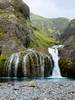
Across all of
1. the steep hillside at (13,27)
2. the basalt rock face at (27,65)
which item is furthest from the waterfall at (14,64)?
the steep hillside at (13,27)

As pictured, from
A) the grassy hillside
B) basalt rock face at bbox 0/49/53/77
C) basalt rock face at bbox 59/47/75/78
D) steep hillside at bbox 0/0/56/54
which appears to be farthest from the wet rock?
the grassy hillside

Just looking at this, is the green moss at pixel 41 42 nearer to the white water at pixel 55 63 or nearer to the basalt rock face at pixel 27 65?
the white water at pixel 55 63

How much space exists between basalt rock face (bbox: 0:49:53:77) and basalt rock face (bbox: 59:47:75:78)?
3707 mm

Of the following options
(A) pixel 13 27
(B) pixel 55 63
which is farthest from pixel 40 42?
(B) pixel 55 63

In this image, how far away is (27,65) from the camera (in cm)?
7706

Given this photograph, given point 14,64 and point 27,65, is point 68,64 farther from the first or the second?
point 14,64

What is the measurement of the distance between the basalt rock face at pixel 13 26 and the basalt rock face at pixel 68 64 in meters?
13.4

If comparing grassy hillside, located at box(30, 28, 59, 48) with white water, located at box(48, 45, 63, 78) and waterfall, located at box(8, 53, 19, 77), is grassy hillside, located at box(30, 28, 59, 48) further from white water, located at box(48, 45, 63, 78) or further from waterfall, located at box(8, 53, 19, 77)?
waterfall, located at box(8, 53, 19, 77)

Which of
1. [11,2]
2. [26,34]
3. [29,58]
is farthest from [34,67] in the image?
[11,2]

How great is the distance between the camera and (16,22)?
98750mm

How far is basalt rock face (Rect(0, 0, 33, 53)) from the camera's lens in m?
86.9

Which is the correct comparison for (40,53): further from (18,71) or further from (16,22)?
(16,22)

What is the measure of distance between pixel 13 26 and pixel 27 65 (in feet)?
74.1

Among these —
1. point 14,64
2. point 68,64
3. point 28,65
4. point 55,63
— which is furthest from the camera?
point 55,63
